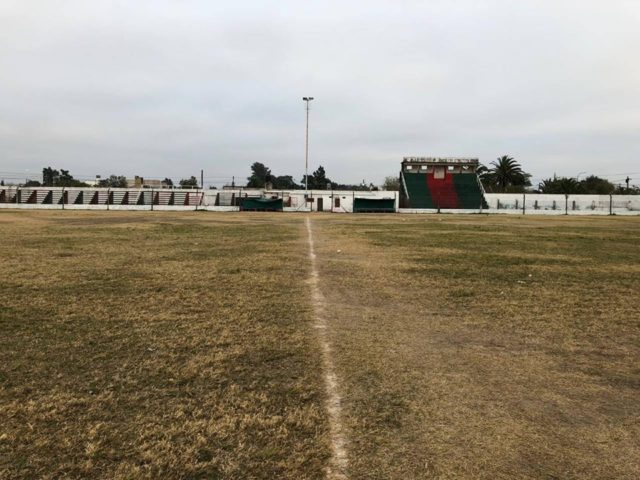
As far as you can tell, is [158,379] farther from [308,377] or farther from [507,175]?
[507,175]

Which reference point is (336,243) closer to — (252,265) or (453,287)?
(252,265)

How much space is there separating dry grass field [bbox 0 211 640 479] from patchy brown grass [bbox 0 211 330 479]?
0.02m

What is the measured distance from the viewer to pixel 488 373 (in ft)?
13.3

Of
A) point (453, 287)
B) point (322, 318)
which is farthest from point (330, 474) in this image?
point (453, 287)

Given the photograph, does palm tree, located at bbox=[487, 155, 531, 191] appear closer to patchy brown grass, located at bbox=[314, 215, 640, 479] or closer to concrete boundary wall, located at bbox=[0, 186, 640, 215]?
concrete boundary wall, located at bbox=[0, 186, 640, 215]

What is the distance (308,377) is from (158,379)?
3.57 feet

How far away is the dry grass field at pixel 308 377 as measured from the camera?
2713mm

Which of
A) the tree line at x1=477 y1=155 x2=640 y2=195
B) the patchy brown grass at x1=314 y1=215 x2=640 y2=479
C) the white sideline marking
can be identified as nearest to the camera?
the white sideline marking

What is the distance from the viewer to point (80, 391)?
3516mm

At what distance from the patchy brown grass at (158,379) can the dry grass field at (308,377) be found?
0.02 metres

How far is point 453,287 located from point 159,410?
550 cm

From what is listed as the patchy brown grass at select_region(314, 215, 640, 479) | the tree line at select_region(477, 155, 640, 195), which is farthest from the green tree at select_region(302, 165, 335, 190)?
the patchy brown grass at select_region(314, 215, 640, 479)

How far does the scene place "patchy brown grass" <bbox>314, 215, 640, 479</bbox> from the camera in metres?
2.75

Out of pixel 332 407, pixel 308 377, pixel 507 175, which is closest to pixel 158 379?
pixel 308 377
